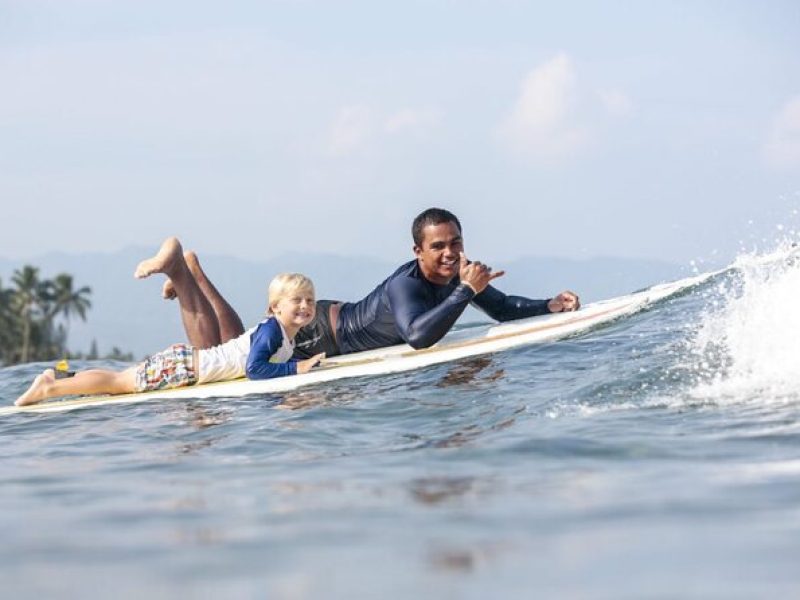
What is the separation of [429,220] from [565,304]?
2171 mm

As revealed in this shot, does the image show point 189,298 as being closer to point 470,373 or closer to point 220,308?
point 220,308

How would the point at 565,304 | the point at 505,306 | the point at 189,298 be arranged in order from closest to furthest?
the point at 189,298
the point at 505,306
the point at 565,304

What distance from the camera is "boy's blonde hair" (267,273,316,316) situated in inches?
318

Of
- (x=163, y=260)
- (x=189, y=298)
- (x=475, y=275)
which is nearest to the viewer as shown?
(x=475, y=275)

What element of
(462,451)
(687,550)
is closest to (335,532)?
(687,550)

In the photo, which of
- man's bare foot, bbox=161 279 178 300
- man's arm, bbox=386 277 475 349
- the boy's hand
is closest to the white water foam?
man's arm, bbox=386 277 475 349

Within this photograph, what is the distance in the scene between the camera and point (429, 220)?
884 centimetres

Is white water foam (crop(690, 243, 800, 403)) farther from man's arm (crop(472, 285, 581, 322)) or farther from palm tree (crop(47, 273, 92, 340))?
palm tree (crop(47, 273, 92, 340))

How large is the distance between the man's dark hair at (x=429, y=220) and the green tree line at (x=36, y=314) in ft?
250

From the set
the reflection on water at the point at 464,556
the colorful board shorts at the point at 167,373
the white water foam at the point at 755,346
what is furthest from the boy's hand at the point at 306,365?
the reflection on water at the point at 464,556

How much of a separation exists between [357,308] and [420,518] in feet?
17.7

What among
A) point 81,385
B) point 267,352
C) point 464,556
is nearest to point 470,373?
Answer: point 267,352

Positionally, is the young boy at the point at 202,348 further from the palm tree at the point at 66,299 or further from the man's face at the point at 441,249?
the palm tree at the point at 66,299

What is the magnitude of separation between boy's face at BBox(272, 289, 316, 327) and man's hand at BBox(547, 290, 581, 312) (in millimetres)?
2993
